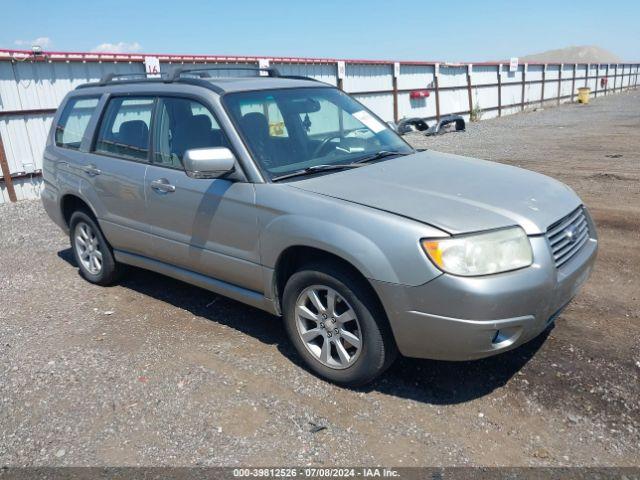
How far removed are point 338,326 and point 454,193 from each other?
1.06m

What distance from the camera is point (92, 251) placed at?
544 cm

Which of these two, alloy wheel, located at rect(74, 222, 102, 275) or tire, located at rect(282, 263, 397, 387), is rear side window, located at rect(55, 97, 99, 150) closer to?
alloy wheel, located at rect(74, 222, 102, 275)

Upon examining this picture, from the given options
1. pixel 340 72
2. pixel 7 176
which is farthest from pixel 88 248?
pixel 340 72

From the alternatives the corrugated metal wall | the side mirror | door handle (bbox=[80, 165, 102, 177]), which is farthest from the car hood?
the corrugated metal wall

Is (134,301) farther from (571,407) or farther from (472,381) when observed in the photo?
(571,407)

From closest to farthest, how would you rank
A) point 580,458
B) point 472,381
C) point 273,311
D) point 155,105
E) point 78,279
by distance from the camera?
point 580,458 < point 472,381 < point 273,311 < point 155,105 < point 78,279

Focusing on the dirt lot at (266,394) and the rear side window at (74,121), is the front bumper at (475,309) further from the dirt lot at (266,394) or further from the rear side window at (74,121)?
the rear side window at (74,121)

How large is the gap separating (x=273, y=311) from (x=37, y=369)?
1.74 metres

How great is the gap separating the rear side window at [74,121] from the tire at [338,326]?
9.61 feet

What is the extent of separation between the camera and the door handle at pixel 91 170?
16.1ft

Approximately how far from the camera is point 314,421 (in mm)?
3223

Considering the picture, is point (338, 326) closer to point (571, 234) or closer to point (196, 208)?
point (196, 208)

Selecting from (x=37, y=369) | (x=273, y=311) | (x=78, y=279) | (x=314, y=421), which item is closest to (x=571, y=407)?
(x=314, y=421)

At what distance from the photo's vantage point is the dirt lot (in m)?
2.98
